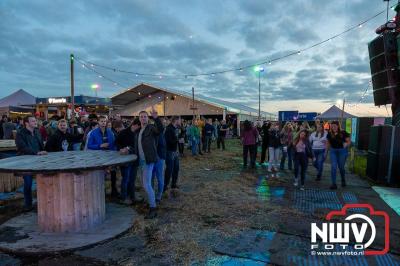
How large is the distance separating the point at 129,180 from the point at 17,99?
27.8 meters

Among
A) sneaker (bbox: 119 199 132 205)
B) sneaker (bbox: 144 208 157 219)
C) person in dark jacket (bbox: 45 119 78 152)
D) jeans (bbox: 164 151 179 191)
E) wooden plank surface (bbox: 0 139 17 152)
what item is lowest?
sneaker (bbox: 119 199 132 205)

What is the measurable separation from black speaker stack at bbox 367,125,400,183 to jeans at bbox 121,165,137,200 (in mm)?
7024

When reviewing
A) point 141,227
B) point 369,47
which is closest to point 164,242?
point 141,227

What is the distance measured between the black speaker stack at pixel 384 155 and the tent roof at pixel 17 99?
2930cm

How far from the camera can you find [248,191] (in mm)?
7305

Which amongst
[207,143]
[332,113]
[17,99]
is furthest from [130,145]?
[332,113]

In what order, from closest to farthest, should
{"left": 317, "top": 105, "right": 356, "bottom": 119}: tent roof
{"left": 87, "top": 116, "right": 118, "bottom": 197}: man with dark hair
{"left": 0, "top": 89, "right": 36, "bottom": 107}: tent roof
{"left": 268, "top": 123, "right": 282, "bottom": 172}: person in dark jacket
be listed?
1. {"left": 87, "top": 116, "right": 118, "bottom": 197}: man with dark hair
2. {"left": 268, "top": 123, "right": 282, "bottom": 172}: person in dark jacket
3. {"left": 0, "top": 89, "right": 36, "bottom": 107}: tent roof
4. {"left": 317, "top": 105, "right": 356, "bottom": 119}: tent roof

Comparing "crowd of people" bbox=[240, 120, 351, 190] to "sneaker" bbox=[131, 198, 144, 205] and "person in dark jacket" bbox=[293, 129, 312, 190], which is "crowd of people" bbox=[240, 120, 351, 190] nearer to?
"person in dark jacket" bbox=[293, 129, 312, 190]

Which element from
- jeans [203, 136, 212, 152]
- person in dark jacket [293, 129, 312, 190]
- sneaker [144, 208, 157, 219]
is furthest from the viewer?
jeans [203, 136, 212, 152]

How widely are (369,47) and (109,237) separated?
11.6 meters

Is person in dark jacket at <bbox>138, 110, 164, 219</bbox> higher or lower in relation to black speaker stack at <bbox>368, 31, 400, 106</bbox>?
lower

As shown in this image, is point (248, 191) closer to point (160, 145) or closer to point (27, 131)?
point (160, 145)

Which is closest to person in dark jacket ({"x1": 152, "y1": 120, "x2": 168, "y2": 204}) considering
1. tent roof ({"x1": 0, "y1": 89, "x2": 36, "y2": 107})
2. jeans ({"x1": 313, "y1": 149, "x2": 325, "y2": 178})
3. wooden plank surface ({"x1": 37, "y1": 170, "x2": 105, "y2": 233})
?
wooden plank surface ({"x1": 37, "y1": 170, "x2": 105, "y2": 233})

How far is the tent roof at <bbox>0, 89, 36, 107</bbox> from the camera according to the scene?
2775 centimetres
